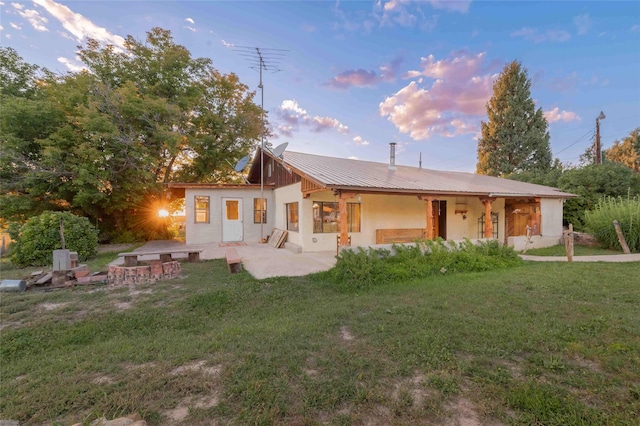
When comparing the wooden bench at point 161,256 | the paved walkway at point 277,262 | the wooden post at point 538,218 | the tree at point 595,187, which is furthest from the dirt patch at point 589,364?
the tree at point 595,187

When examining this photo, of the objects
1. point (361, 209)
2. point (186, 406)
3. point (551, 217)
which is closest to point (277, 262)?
point (361, 209)

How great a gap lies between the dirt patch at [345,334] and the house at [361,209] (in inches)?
210

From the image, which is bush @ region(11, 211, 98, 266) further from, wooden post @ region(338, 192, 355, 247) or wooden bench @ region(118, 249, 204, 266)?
wooden post @ region(338, 192, 355, 247)

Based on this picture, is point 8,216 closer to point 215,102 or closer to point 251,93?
point 215,102

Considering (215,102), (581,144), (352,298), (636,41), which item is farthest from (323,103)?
(581,144)

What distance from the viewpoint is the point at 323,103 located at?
1308cm

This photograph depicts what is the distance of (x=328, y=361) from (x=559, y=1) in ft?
42.1

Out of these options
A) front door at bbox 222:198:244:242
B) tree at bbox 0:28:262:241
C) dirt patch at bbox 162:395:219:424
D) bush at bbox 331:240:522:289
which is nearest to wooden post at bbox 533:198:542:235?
bush at bbox 331:240:522:289

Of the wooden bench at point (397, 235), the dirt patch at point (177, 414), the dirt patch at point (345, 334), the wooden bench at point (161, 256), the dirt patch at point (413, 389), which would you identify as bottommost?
the dirt patch at point (345, 334)

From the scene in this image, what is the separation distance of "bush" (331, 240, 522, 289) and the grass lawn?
34.7 inches

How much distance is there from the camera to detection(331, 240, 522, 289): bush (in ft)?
20.0

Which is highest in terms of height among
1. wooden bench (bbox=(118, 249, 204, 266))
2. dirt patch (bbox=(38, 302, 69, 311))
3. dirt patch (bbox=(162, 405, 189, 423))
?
wooden bench (bbox=(118, 249, 204, 266))

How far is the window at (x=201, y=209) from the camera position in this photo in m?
11.9

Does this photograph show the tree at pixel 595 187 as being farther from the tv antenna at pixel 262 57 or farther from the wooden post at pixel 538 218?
the tv antenna at pixel 262 57
